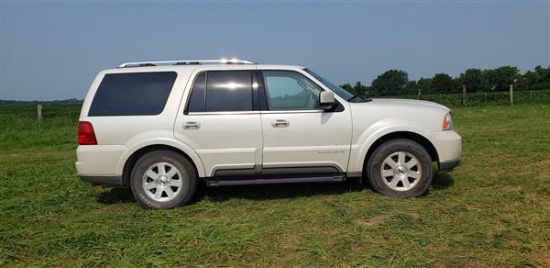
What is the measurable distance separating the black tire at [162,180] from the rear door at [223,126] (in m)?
0.25

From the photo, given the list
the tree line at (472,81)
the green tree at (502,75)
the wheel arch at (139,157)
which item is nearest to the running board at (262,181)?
the wheel arch at (139,157)

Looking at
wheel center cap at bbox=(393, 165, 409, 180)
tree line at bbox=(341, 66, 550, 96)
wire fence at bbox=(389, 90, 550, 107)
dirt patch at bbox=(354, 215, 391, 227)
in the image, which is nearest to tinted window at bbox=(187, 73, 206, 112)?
dirt patch at bbox=(354, 215, 391, 227)

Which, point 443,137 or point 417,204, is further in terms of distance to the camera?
point 443,137

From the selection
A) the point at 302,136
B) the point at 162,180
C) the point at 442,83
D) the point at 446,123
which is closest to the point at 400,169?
the point at 446,123

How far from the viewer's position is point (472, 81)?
59.5 metres

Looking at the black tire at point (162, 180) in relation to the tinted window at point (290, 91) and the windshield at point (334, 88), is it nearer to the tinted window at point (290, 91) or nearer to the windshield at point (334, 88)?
the tinted window at point (290, 91)

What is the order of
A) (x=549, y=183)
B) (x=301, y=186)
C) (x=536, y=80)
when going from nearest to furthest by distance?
(x=549, y=183) < (x=301, y=186) < (x=536, y=80)

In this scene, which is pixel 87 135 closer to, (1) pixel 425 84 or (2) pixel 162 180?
(2) pixel 162 180

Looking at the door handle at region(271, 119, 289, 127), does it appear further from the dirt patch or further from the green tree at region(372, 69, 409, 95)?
the green tree at region(372, 69, 409, 95)

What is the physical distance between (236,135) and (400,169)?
200cm

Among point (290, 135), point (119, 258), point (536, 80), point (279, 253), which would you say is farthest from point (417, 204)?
point (536, 80)

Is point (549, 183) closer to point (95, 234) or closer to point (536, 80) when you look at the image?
point (95, 234)

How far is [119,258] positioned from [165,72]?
2423 millimetres

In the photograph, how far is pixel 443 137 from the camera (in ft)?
17.6
